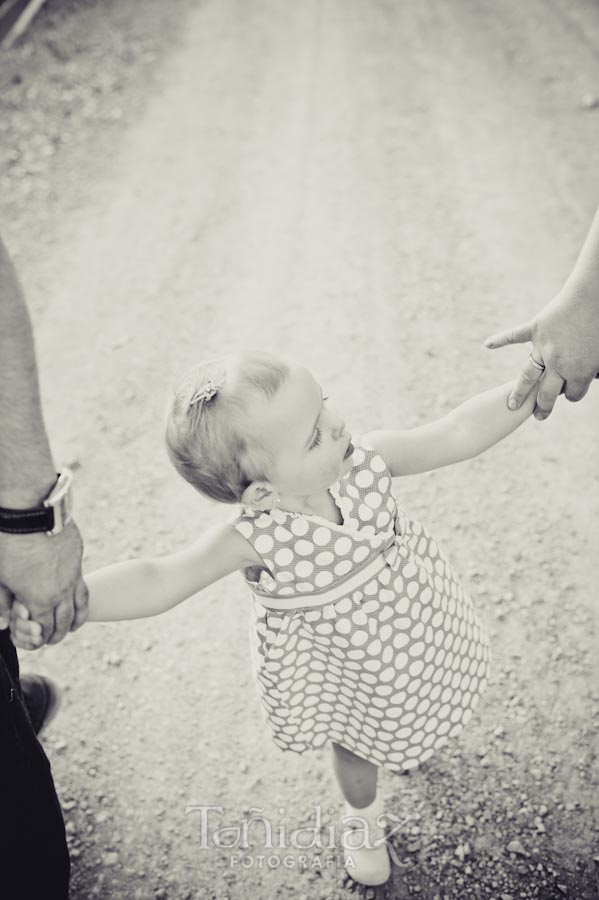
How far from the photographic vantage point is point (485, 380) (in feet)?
12.4

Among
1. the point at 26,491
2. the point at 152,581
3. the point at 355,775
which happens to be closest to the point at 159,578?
the point at 152,581

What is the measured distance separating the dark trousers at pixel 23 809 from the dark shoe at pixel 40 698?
2.50 feet

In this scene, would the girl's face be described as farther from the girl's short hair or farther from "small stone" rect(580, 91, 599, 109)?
"small stone" rect(580, 91, 599, 109)

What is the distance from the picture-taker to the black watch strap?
1755 mm

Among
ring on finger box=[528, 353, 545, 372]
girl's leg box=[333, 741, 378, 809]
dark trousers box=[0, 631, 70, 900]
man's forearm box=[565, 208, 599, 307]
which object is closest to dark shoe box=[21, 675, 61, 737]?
dark trousers box=[0, 631, 70, 900]

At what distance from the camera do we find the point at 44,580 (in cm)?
176

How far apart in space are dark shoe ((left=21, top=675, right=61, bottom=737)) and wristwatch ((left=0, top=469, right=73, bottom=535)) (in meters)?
1.15

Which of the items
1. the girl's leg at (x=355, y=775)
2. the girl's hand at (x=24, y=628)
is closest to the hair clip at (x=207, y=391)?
the girl's hand at (x=24, y=628)

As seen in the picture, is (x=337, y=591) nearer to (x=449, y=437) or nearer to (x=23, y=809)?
(x=449, y=437)

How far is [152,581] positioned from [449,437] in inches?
35.0

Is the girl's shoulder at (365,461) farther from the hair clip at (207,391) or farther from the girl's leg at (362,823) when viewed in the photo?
the girl's leg at (362,823)

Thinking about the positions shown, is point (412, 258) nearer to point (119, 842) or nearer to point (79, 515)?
point (79, 515)

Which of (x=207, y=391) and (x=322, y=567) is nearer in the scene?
(x=207, y=391)

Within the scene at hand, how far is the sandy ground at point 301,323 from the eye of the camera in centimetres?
245
